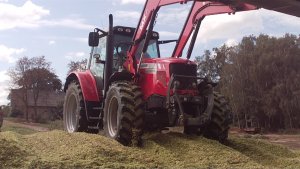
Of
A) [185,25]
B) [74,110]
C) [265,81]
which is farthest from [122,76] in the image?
[265,81]

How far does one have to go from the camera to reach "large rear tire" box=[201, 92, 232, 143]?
8.45 metres

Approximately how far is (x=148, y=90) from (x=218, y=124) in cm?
162

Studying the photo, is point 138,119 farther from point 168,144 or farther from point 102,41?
point 102,41

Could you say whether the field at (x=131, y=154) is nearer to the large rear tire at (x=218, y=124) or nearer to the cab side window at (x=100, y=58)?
the large rear tire at (x=218, y=124)

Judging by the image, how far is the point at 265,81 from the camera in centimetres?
3931

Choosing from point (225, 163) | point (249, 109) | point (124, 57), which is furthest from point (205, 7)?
point (249, 109)

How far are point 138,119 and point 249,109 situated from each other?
33598 mm

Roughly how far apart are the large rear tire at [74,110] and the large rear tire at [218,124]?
10.7 feet

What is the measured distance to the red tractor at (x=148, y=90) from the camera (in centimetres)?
788

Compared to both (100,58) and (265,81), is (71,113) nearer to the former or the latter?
(100,58)

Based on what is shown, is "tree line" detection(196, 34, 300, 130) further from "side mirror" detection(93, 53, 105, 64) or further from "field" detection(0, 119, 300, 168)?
"field" detection(0, 119, 300, 168)

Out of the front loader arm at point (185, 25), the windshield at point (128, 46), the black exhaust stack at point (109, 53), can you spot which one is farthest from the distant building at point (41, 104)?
the front loader arm at point (185, 25)

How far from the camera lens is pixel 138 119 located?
775cm

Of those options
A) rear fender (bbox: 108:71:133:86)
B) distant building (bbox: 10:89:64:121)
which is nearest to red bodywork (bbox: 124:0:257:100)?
rear fender (bbox: 108:71:133:86)
